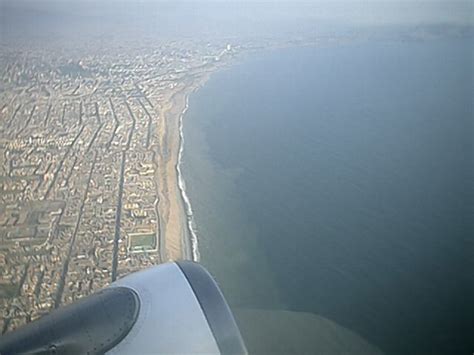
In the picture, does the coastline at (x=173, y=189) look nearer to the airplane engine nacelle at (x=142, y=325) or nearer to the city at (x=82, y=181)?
the city at (x=82, y=181)

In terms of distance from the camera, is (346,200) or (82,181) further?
(82,181)

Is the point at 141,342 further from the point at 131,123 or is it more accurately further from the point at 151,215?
the point at 131,123

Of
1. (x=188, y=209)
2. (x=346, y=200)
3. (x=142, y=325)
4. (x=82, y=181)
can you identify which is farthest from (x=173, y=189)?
(x=142, y=325)

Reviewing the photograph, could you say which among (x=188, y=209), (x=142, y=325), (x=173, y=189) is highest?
(x=142, y=325)

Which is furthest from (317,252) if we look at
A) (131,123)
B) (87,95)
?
(87,95)

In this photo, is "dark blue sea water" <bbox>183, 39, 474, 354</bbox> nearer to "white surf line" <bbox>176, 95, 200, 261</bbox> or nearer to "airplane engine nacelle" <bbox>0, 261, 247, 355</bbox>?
"white surf line" <bbox>176, 95, 200, 261</bbox>

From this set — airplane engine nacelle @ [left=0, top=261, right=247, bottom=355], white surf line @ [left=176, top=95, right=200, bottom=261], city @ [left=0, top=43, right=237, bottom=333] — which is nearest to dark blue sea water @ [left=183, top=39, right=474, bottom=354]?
white surf line @ [left=176, top=95, right=200, bottom=261]

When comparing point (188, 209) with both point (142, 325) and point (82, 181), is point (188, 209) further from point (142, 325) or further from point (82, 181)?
point (142, 325)

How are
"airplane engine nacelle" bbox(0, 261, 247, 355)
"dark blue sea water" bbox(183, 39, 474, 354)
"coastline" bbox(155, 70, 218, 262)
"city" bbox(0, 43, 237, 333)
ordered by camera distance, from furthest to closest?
"coastline" bbox(155, 70, 218, 262) → "city" bbox(0, 43, 237, 333) → "dark blue sea water" bbox(183, 39, 474, 354) → "airplane engine nacelle" bbox(0, 261, 247, 355)

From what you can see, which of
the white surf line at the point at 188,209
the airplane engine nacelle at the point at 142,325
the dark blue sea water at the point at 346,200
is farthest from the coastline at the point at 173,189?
the airplane engine nacelle at the point at 142,325
